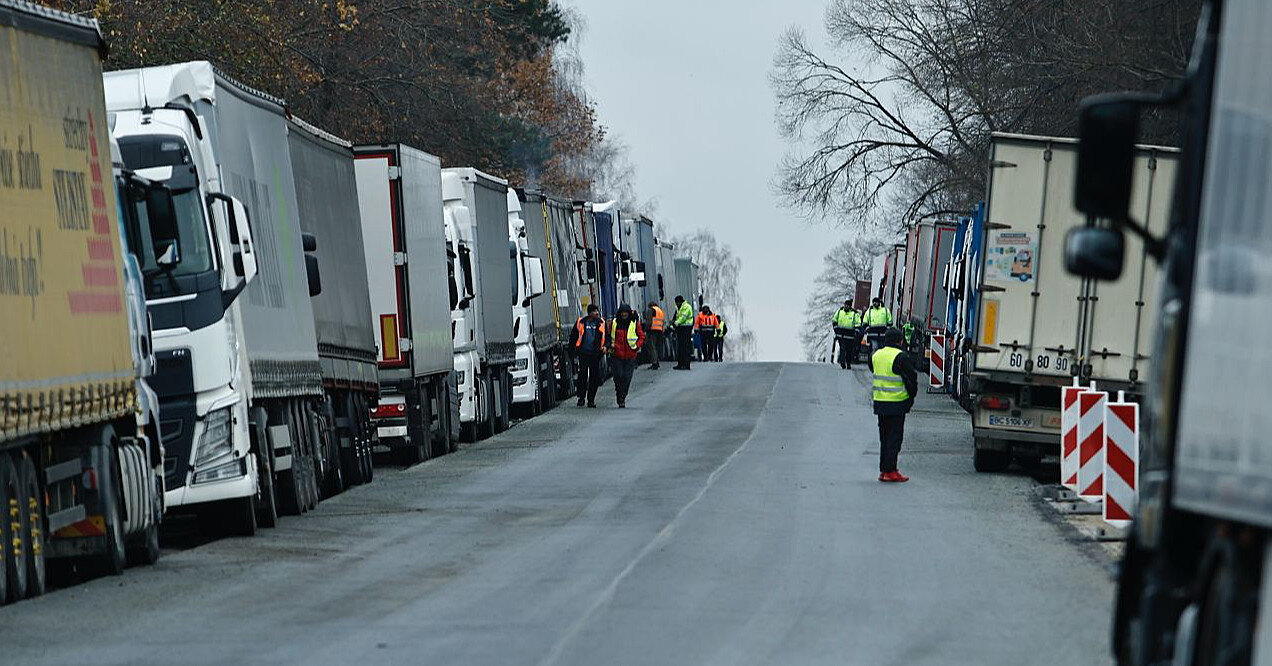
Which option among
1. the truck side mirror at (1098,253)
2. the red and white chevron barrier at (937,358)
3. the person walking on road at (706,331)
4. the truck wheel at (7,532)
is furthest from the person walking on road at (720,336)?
the truck side mirror at (1098,253)

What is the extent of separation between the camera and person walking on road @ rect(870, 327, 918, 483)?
71.8 ft

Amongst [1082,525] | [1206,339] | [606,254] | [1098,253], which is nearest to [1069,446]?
Result: [1082,525]

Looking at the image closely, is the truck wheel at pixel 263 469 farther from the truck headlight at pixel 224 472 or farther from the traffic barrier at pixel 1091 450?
the traffic barrier at pixel 1091 450

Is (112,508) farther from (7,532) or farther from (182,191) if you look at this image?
(182,191)

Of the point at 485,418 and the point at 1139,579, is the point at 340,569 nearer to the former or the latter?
the point at 1139,579

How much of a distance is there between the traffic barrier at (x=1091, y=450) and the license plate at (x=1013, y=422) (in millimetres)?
4670

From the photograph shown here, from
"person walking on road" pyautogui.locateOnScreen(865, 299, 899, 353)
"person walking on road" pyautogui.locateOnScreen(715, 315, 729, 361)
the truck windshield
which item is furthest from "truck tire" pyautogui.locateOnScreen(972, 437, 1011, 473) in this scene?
"person walking on road" pyautogui.locateOnScreen(715, 315, 729, 361)

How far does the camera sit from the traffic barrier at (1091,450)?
58.7 ft

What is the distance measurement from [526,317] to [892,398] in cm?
1439

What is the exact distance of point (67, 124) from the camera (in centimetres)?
1383

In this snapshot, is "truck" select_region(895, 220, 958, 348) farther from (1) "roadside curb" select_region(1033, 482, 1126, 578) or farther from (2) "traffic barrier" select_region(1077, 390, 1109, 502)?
(2) "traffic barrier" select_region(1077, 390, 1109, 502)

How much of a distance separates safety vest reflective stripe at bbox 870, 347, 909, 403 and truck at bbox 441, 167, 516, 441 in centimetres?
852

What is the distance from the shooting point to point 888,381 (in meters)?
22.1

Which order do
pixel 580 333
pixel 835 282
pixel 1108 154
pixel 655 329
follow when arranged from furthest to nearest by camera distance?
pixel 835 282 → pixel 655 329 → pixel 580 333 → pixel 1108 154
